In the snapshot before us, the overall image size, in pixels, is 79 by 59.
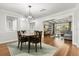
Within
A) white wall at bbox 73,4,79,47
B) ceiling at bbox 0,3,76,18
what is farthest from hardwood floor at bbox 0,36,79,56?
ceiling at bbox 0,3,76,18

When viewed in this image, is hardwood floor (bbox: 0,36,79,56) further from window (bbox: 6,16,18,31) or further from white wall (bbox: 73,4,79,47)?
window (bbox: 6,16,18,31)

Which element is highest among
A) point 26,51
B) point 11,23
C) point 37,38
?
point 11,23

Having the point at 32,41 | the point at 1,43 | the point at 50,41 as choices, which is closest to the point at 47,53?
the point at 50,41

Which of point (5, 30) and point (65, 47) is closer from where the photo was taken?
point (5, 30)

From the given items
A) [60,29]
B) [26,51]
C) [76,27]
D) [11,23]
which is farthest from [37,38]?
[76,27]

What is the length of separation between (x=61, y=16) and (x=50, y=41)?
2.01 feet

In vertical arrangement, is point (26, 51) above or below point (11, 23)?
below

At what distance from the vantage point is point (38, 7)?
6.38ft

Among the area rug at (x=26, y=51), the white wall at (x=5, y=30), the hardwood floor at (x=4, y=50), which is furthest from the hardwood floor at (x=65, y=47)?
the hardwood floor at (x=4, y=50)

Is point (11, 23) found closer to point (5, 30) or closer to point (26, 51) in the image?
point (5, 30)

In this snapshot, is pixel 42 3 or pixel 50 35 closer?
pixel 42 3

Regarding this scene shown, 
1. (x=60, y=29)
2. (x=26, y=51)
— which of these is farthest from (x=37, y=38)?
(x=60, y=29)

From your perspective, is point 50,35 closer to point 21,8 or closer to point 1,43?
point 21,8

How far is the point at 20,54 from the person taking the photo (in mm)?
1950
